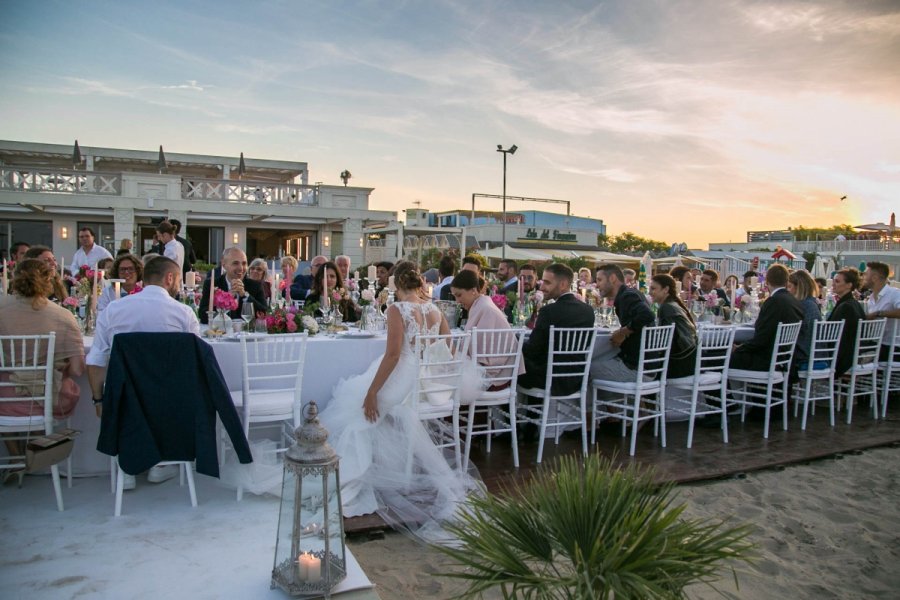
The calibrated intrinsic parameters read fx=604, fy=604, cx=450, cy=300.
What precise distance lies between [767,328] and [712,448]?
141 centimetres

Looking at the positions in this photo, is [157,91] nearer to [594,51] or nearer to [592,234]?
[594,51]

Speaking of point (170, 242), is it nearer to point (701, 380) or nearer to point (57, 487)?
point (57, 487)

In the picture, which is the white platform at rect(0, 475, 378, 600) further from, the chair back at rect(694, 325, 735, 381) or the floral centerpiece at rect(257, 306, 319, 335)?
the chair back at rect(694, 325, 735, 381)

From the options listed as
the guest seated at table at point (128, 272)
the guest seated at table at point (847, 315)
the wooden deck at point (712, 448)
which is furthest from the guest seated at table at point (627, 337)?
the guest seated at table at point (128, 272)

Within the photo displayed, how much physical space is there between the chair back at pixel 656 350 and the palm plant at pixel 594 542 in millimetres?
3443

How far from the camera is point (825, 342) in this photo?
21.4 feet

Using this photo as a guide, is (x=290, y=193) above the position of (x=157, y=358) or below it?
above

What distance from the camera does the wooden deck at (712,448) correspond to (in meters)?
4.68

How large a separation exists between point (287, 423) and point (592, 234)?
45.5 metres

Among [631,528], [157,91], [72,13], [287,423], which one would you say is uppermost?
[157,91]

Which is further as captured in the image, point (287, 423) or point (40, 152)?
point (40, 152)

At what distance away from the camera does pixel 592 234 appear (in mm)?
47562

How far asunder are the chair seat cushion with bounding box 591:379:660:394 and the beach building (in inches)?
621

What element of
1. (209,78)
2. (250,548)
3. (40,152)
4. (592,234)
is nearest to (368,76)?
(209,78)
